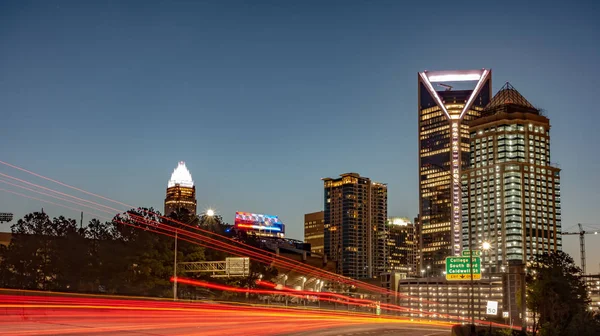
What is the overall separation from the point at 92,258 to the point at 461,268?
44886mm

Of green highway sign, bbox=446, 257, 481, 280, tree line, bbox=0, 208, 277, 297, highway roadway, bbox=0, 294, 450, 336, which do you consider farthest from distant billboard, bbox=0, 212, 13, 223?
green highway sign, bbox=446, 257, 481, 280

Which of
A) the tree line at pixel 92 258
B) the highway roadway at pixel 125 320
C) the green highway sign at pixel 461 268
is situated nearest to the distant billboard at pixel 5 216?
the tree line at pixel 92 258

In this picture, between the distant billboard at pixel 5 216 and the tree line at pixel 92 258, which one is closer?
the tree line at pixel 92 258

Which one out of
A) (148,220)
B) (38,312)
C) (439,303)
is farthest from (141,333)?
(439,303)

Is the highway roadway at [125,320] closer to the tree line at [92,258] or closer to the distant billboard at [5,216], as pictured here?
the tree line at [92,258]

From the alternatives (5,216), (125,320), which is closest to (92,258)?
(125,320)

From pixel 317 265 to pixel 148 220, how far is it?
8323cm

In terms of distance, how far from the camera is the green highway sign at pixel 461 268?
57719 mm

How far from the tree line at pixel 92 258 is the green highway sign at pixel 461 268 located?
94.3 feet

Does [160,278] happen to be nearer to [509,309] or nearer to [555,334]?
[509,309]

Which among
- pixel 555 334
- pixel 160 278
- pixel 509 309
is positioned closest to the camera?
pixel 555 334

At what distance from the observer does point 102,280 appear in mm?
78125

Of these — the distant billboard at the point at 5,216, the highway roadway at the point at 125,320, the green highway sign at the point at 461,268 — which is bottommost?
the highway roadway at the point at 125,320

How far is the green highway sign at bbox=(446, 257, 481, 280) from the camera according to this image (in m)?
57.7
